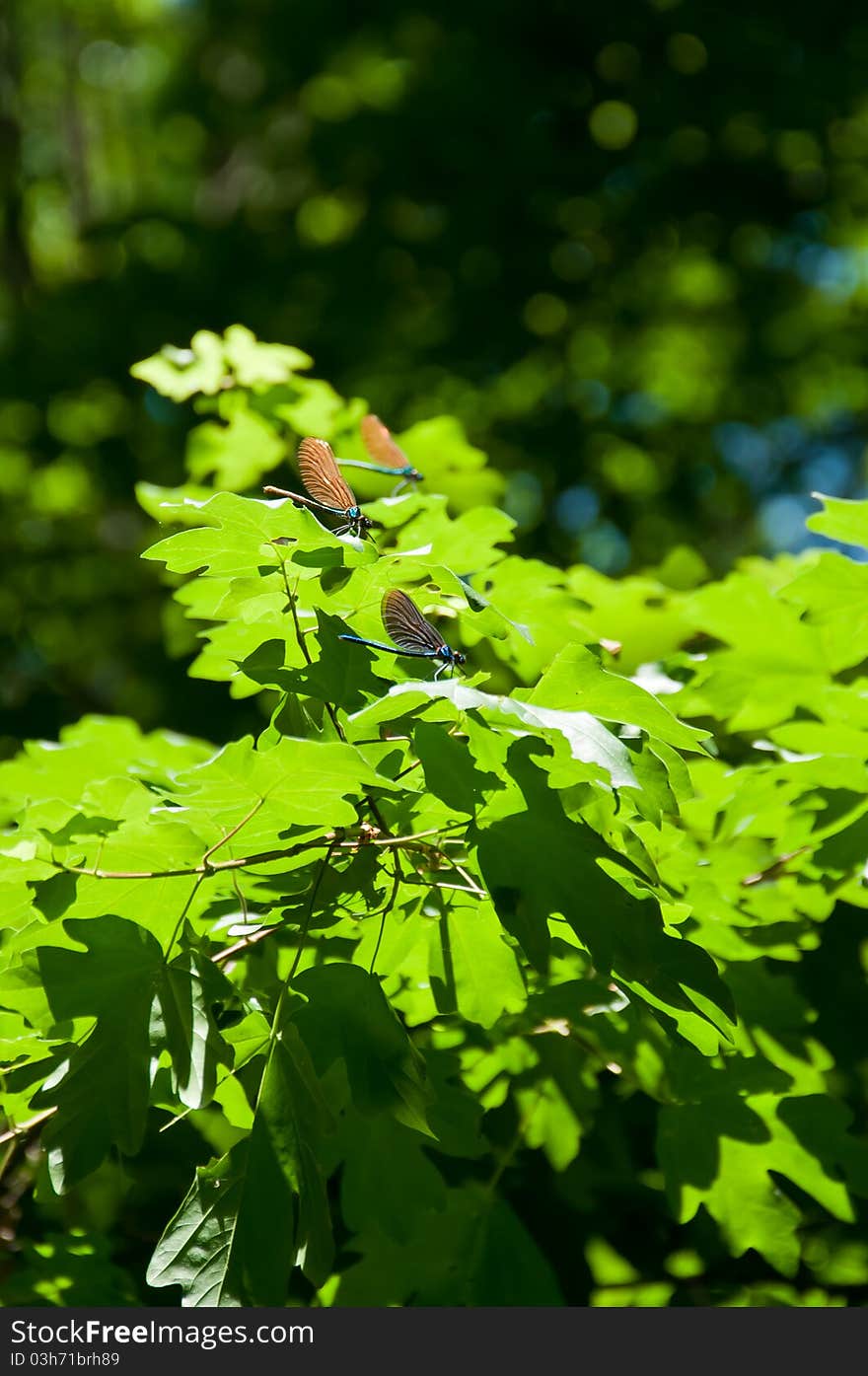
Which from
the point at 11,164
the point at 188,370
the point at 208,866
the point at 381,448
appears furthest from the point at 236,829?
the point at 11,164

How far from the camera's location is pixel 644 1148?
2250 mm

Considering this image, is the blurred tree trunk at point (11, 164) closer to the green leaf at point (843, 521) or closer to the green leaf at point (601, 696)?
the green leaf at point (843, 521)

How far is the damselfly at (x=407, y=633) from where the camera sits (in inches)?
49.3

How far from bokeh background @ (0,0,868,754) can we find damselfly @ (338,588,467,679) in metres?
4.10

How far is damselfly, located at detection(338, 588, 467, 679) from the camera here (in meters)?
1.25

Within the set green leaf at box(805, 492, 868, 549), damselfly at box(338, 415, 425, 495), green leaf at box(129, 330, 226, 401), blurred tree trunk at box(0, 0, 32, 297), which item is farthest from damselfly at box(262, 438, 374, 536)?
blurred tree trunk at box(0, 0, 32, 297)

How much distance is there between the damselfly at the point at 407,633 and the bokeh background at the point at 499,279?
4.10 m

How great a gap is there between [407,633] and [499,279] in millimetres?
5655

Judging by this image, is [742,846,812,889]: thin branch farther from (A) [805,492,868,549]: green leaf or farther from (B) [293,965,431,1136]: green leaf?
(B) [293,965,431,1136]: green leaf

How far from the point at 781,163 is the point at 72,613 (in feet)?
16.3

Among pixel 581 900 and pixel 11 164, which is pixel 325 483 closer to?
pixel 581 900

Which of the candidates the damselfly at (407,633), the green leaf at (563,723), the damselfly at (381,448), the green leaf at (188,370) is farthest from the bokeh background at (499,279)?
the green leaf at (563,723)

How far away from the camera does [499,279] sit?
6438mm

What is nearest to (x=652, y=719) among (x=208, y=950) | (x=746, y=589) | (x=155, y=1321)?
(x=208, y=950)
